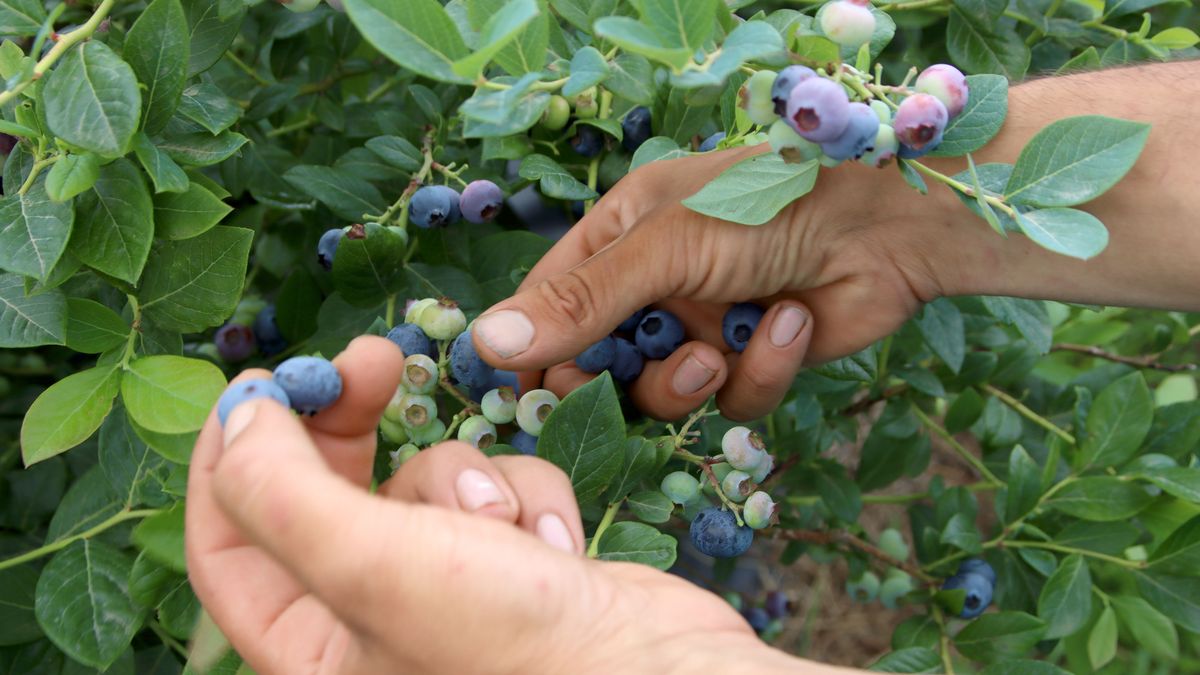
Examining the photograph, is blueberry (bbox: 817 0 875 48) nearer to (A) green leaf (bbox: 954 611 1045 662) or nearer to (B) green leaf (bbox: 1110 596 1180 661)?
(A) green leaf (bbox: 954 611 1045 662)

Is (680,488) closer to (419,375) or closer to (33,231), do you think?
(419,375)

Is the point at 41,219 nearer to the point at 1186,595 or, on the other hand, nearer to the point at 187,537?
the point at 187,537

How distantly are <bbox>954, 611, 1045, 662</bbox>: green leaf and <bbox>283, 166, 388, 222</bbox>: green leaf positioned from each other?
4.04 feet

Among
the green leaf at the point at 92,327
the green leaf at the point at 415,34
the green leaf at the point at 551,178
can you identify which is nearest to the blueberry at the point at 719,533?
the green leaf at the point at 551,178

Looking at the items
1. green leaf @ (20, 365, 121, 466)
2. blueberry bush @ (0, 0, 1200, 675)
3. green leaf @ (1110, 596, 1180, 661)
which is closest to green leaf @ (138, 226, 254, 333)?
blueberry bush @ (0, 0, 1200, 675)

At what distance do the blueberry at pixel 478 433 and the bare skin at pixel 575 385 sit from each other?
0.30ft

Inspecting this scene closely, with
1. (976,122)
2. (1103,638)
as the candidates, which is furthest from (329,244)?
(1103,638)

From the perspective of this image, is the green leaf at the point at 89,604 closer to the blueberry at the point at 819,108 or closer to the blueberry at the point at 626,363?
the blueberry at the point at 626,363

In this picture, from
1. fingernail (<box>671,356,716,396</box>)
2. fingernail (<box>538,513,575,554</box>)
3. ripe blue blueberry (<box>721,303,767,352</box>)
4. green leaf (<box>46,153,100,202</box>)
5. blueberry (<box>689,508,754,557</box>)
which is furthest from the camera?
ripe blue blueberry (<box>721,303,767,352</box>)

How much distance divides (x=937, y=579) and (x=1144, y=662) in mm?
1742

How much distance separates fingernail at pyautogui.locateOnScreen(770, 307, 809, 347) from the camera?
1.51 m

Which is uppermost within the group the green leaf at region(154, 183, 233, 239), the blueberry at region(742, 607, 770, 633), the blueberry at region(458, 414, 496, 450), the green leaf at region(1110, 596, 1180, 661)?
the green leaf at region(154, 183, 233, 239)

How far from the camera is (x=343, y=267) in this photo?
1481mm

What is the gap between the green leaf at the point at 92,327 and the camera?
1.30 m
